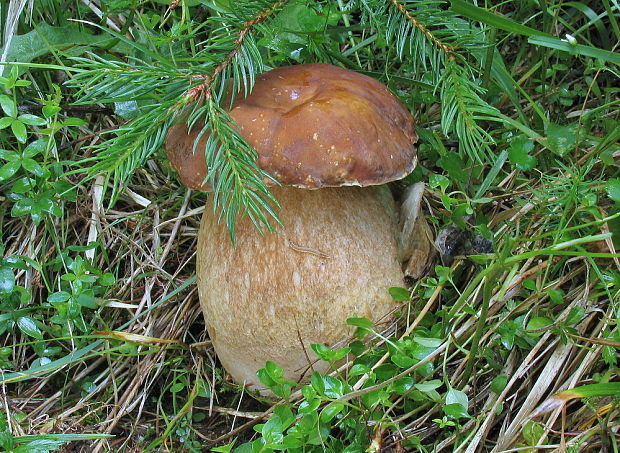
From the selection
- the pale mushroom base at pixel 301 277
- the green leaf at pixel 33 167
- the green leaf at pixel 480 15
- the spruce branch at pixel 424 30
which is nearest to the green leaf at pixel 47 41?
the green leaf at pixel 33 167

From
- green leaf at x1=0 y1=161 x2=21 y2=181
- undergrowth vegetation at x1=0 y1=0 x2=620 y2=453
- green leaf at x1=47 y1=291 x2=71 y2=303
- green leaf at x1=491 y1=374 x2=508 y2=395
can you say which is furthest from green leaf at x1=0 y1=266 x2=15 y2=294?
green leaf at x1=491 y1=374 x2=508 y2=395

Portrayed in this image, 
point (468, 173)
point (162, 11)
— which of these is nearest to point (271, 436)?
point (468, 173)

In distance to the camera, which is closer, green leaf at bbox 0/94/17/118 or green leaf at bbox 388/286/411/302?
green leaf at bbox 388/286/411/302

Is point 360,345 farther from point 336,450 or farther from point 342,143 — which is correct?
point 342,143

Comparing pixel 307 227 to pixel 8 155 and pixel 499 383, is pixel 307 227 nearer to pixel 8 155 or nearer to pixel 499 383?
pixel 499 383

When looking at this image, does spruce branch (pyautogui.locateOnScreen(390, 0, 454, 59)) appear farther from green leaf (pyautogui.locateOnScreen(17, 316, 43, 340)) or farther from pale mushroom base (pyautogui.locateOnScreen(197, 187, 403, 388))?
green leaf (pyautogui.locateOnScreen(17, 316, 43, 340))

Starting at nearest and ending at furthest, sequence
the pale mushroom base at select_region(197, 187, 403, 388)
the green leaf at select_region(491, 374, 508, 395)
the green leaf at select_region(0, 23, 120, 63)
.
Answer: the green leaf at select_region(491, 374, 508, 395) → the pale mushroom base at select_region(197, 187, 403, 388) → the green leaf at select_region(0, 23, 120, 63)

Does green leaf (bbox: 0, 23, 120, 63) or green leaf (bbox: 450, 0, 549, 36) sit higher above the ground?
green leaf (bbox: 450, 0, 549, 36)
